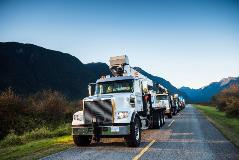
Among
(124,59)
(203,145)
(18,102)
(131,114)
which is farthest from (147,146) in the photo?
(18,102)

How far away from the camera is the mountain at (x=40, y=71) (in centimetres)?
11712

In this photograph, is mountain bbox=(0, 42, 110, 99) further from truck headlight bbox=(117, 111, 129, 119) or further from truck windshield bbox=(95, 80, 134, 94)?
truck headlight bbox=(117, 111, 129, 119)

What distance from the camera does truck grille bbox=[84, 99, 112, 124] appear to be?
12688 mm

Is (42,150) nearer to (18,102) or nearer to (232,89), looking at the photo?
(18,102)

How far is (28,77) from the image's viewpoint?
12350 centimetres

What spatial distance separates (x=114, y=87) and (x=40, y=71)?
4994 inches

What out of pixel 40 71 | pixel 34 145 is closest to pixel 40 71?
pixel 40 71

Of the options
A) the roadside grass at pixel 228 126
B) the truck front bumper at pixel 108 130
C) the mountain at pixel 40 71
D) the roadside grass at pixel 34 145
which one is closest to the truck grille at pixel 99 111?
the truck front bumper at pixel 108 130

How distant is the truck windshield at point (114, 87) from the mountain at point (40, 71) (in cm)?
9378

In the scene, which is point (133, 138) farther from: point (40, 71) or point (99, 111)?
point (40, 71)

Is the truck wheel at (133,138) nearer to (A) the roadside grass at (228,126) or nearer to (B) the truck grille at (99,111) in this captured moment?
(B) the truck grille at (99,111)

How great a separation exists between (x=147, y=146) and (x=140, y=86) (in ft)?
13.0

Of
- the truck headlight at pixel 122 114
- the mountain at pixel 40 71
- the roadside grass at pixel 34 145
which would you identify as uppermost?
the mountain at pixel 40 71

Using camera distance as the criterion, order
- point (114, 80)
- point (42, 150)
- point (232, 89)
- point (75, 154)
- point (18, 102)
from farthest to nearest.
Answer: point (232, 89) < point (18, 102) < point (114, 80) < point (42, 150) < point (75, 154)
